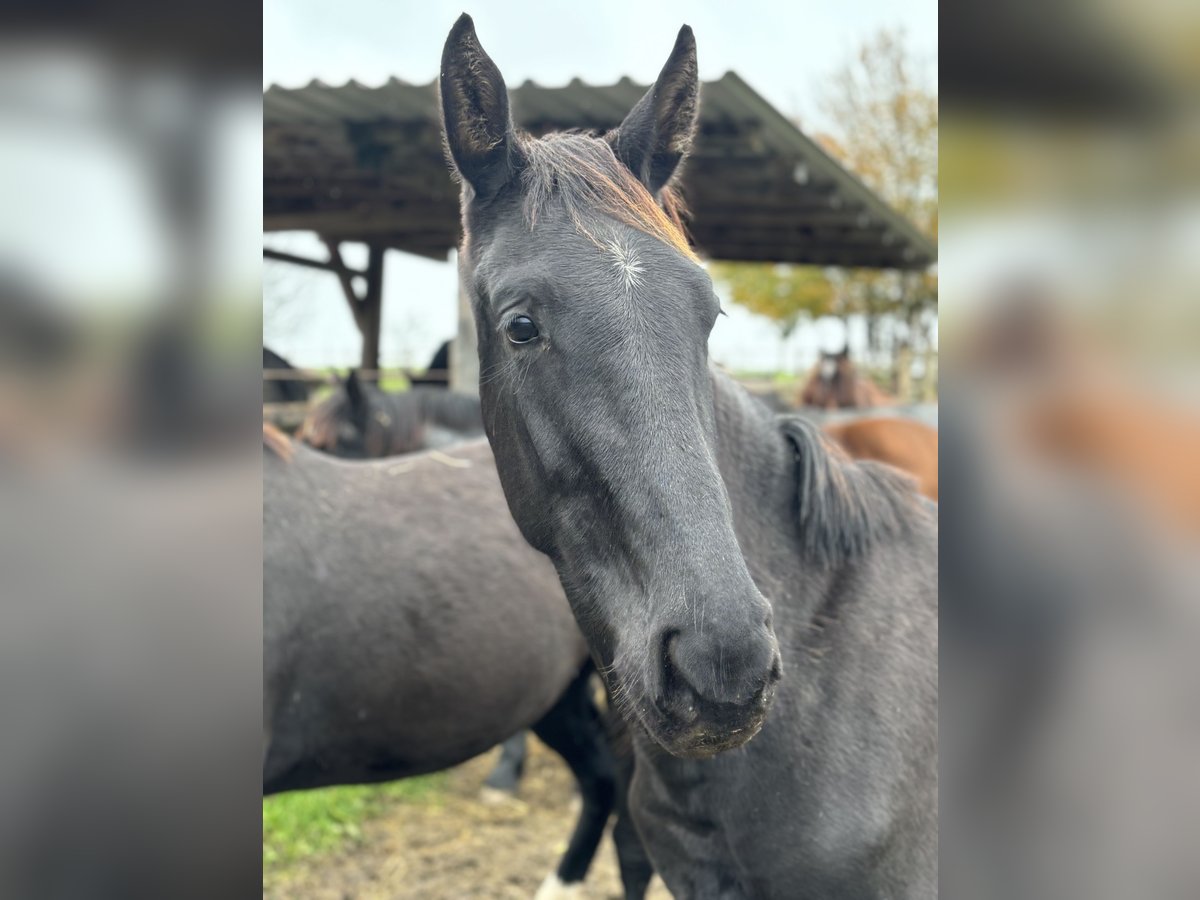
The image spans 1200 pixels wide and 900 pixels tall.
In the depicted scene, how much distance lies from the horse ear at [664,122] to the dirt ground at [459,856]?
3.16 meters

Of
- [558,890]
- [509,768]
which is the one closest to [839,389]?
[509,768]

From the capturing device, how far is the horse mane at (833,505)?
2066 mm

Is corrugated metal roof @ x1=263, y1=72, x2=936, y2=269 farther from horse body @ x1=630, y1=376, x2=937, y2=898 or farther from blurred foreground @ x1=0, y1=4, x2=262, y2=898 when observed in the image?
blurred foreground @ x1=0, y1=4, x2=262, y2=898

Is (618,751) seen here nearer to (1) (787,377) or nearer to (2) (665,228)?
(2) (665,228)

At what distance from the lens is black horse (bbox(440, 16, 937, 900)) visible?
1424mm

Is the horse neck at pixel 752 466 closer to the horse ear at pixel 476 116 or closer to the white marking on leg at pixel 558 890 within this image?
the horse ear at pixel 476 116

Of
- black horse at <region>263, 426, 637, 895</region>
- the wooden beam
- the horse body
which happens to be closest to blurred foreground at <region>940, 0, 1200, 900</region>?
the horse body

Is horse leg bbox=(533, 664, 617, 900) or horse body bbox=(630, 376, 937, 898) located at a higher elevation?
horse body bbox=(630, 376, 937, 898)

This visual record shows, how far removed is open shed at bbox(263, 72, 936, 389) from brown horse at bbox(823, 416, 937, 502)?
2.12 metres

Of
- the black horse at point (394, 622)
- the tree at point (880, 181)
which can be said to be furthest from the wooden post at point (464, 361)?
the tree at point (880, 181)

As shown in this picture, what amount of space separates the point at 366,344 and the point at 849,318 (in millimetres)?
15040

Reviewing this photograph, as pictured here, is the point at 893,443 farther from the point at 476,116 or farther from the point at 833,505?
the point at 476,116

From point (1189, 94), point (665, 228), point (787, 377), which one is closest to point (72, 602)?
point (1189, 94)

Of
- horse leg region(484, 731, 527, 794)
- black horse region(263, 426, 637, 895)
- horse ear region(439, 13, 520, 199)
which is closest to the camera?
horse ear region(439, 13, 520, 199)
